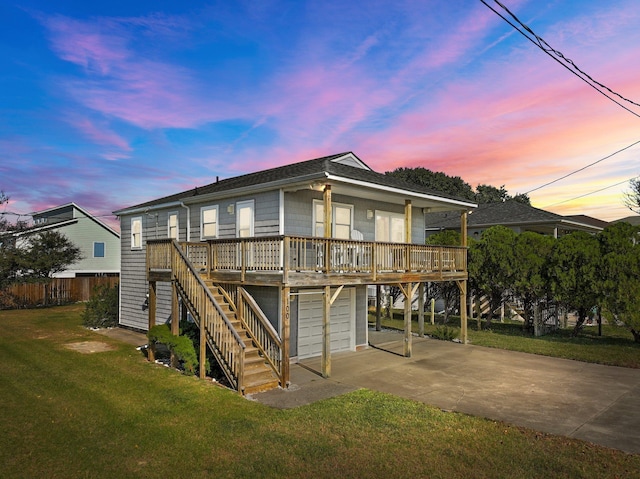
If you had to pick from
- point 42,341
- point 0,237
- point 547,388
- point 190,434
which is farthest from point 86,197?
point 547,388

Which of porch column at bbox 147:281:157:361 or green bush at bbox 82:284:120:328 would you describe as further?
green bush at bbox 82:284:120:328

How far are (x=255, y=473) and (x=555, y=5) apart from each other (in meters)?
11.4

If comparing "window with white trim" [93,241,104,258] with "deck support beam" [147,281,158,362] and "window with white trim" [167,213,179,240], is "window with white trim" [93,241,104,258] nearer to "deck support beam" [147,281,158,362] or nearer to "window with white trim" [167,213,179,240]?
"window with white trim" [167,213,179,240]

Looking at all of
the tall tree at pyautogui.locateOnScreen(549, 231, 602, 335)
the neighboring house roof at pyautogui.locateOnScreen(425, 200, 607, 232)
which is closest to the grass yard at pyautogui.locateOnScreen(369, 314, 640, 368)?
the tall tree at pyautogui.locateOnScreen(549, 231, 602, 335)

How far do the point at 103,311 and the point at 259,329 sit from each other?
40.1 ft

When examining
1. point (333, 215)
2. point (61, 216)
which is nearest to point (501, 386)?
point (333, 215)

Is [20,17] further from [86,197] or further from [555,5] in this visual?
[86,197]

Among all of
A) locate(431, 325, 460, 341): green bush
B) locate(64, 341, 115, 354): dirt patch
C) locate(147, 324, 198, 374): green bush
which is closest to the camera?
locate(147, 324, 198, 374): green bush

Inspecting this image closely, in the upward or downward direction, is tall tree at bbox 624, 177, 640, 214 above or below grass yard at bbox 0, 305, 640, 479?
above

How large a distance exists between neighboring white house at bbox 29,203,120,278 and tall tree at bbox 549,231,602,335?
109ft

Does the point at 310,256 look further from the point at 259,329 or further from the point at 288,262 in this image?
the point at 288,262

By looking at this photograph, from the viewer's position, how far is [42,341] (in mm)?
16203

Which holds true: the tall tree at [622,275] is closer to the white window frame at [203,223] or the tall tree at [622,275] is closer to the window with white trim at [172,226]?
the white window frame at [203,223]

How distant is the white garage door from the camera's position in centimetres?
1373
